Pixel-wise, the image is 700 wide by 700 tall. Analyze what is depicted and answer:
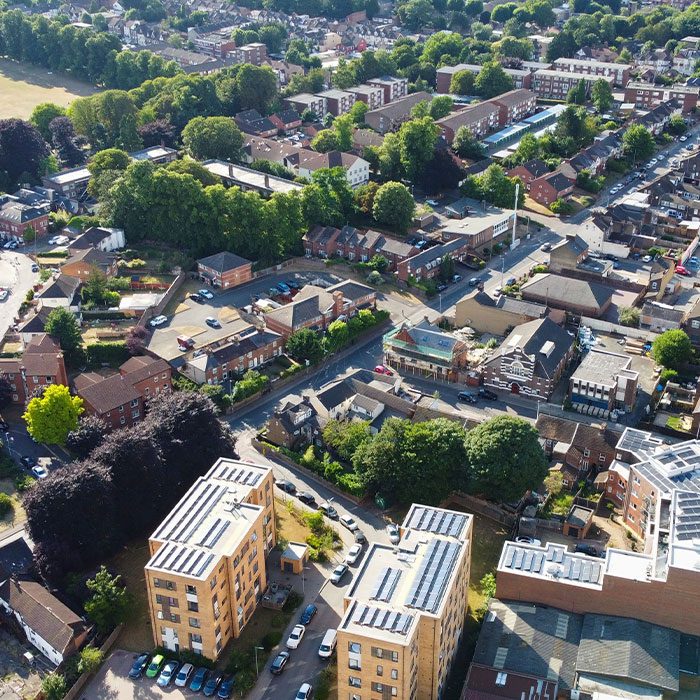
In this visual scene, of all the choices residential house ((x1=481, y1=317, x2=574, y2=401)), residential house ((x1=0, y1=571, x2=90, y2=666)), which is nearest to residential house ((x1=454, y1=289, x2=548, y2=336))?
residential house ((x1=481, y1=317, x2=574, y2=401))

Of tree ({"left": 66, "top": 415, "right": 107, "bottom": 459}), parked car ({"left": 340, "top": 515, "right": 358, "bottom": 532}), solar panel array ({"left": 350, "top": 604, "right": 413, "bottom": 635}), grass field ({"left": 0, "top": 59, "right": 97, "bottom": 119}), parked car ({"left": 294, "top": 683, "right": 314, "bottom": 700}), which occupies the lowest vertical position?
grass field ({"left": 0, "top": 59, "right": 97, "bottom": 119})

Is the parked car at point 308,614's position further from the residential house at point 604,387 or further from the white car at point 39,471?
the residential house at point 604,387

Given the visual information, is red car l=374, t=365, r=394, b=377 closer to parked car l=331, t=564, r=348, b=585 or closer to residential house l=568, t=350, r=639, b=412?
residential house l=568, t=350, r=639, b=412

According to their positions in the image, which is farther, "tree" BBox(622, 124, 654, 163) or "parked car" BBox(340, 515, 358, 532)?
"tree" BBox(622, 124, 654, 163)

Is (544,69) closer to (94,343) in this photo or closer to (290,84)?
(290,84)

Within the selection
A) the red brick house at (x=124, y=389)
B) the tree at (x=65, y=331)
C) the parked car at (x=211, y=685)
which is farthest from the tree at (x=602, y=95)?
the parked car at (x=211, y=685)

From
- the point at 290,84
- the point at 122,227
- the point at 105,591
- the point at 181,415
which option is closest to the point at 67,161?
the point at 122,227

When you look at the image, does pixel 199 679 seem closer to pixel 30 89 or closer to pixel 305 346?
pixel 305 346
